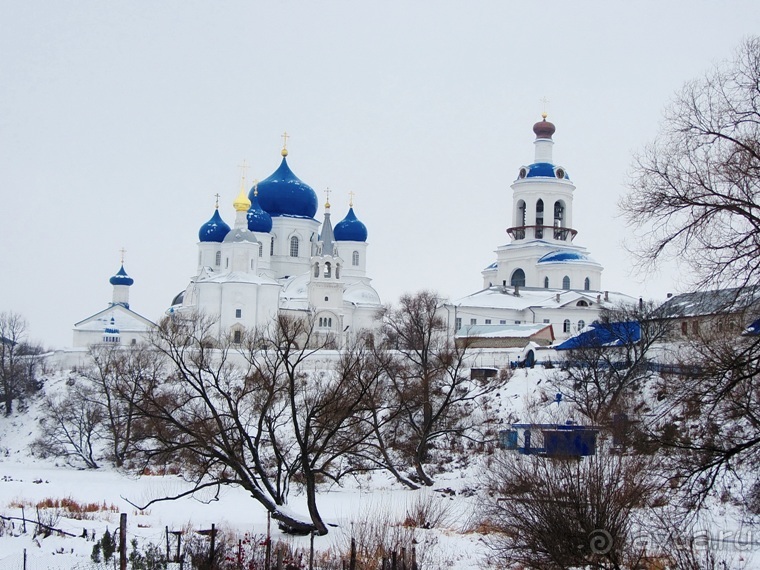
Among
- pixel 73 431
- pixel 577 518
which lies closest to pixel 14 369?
pixel 73 431

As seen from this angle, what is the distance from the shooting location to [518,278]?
5681cm

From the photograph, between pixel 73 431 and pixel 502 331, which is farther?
pixel 502 331

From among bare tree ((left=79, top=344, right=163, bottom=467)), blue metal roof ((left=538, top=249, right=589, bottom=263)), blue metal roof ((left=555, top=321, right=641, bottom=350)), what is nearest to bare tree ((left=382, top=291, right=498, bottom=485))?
blue metal roof ((left=555, top=321, right=641, bottom=350))

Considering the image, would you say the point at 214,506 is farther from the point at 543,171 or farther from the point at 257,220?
the point at 543,171

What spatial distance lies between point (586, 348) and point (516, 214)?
87.6 feet

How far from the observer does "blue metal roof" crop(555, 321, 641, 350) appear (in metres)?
32.1

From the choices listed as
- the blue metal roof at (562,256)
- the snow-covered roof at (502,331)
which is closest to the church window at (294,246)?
the blue metal roof at (562,256)

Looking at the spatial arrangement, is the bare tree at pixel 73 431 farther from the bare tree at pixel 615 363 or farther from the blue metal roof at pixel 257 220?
the blue metal roof at pixel 257 220

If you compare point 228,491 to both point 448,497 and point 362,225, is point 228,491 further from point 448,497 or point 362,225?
point 362,225

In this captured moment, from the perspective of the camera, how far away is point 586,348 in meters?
32.1

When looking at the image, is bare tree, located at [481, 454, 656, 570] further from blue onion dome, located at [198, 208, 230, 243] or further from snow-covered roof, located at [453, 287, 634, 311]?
blue onion dome, located at [198, 208, 230, 243]

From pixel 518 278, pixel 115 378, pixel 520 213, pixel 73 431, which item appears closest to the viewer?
pixel 115 378

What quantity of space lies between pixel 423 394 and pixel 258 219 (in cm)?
2804

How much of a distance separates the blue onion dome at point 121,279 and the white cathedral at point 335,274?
6cm
